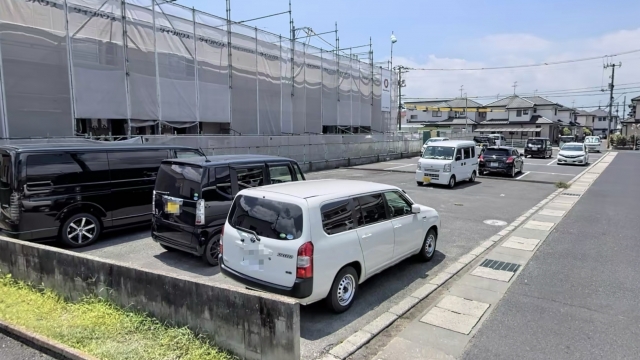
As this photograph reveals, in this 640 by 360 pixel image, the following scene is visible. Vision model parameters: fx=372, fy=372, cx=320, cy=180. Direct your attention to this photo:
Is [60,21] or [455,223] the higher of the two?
[60,21]

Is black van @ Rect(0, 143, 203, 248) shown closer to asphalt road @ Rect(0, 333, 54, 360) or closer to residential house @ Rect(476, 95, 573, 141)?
asphalt road @ Rect(0, 333, 54, 360)

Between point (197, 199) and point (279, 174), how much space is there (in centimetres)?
178

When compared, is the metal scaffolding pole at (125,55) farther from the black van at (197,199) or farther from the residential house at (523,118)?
the residential house at (523,118)

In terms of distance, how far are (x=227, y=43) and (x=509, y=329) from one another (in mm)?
17901

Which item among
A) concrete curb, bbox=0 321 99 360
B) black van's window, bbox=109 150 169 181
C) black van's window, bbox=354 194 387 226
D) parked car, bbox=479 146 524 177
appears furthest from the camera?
parked car, bbox=479 146 524 177

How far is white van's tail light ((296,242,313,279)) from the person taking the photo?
3977 mm

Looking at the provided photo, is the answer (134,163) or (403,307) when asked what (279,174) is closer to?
(134,163)

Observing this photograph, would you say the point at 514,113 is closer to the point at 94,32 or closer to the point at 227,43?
the point at 227,43

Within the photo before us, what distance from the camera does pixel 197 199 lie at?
5785 millimetres

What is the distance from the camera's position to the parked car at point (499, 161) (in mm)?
18719

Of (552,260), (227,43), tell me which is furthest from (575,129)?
(552,260)

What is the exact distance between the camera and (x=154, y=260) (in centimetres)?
639

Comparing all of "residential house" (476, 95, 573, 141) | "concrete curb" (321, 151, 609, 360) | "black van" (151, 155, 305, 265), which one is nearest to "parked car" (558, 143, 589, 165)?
"concrete curb" (321, 151, 609, 360)

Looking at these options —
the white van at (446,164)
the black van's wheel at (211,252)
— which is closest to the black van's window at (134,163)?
the black van's wheel at (211,252)
